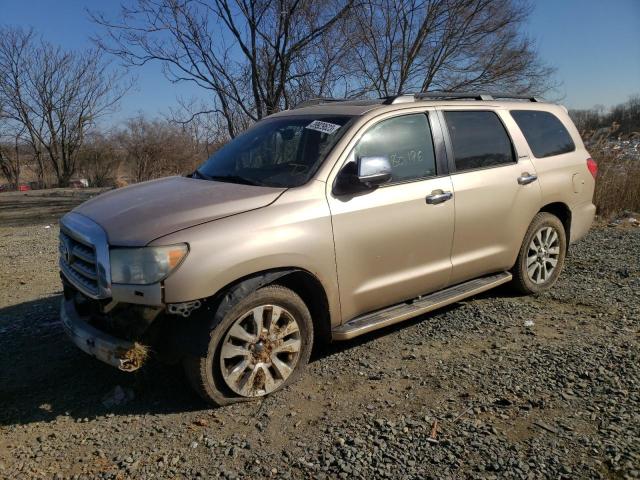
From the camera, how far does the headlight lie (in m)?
2.89

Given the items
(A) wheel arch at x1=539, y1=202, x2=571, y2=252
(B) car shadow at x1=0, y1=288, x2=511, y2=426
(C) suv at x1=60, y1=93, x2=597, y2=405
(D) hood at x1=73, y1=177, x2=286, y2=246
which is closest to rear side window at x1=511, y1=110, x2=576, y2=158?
(C) suv at x1=60, y1=93, x2=597, y2=405

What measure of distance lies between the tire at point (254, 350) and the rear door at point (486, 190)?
1556mm

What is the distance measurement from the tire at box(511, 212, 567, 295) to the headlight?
132 inches

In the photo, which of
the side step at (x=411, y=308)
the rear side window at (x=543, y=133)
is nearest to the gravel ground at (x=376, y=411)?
the side step at (x=411, y=308)

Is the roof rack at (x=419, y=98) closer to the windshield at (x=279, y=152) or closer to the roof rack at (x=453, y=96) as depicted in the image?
the roof rack at (x=453, y=96)

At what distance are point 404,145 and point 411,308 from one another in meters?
1.24

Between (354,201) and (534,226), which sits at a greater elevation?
(354,201)

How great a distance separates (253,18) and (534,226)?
30.5ft

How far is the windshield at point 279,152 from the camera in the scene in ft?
12.2

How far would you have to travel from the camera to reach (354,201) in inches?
141

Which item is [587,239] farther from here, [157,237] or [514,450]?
[157,237]

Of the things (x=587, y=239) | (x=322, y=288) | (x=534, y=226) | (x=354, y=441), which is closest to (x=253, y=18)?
(x=587, y=239)

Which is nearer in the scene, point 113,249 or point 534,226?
point 113,249

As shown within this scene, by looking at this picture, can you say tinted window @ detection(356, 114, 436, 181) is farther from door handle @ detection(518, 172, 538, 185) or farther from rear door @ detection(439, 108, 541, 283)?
door handle @ detection(518, 172, 538, 185)
